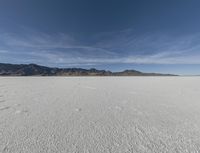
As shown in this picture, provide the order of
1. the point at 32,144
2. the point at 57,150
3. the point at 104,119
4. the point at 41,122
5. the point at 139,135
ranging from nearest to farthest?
1. the point at 57,150
2. the point at 32,144
3. the point at 139,135
4. the point at 41,122
5. the point at 104,119

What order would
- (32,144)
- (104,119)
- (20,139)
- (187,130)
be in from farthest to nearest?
(104,119)
(187,130)
(20,139)
(32,144)

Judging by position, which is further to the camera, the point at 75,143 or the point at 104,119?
the point at 104,119

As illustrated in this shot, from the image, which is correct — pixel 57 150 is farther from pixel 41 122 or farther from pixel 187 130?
pixel 187 130

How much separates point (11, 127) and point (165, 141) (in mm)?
2764

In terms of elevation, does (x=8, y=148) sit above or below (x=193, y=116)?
below

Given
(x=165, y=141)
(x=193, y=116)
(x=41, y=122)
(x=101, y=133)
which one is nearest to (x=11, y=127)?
(x=41, y=122)

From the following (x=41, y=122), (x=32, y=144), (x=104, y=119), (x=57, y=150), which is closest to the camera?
(x=57, y=150)

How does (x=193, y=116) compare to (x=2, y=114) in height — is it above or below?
above

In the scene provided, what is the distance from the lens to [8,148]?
175cm

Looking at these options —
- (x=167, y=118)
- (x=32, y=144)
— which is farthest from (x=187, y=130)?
(x=32, y=144)

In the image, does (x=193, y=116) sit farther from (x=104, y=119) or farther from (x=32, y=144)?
(x=32, y=144)

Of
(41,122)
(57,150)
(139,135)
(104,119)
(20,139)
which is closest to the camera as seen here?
(57,150)

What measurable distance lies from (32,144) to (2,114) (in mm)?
1818

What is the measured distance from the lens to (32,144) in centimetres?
185
